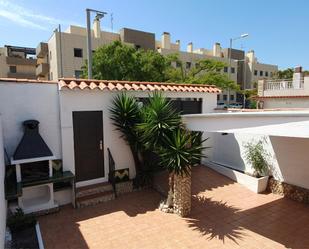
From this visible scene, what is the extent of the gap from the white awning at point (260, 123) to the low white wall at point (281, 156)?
3.77m

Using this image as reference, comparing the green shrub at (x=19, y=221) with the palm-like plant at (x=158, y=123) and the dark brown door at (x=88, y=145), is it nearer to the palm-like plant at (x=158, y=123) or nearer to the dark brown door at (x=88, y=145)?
the dark brown door at (x=88, y=145)

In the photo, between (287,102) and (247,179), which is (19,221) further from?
(287,102)

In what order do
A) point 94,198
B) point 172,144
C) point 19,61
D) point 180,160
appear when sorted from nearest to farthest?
point 180,160
point 172,144
point 94,198
point 19,61

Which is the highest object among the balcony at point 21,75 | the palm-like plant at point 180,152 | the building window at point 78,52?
the building window at point 78,52

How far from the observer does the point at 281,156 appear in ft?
29.6

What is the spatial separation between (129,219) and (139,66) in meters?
16.6

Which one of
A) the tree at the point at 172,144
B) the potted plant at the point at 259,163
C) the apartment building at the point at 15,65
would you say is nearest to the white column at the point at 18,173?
the tree at the point at 172,144

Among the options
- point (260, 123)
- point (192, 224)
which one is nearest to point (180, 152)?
point (192, 224)

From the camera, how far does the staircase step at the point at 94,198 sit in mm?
8039

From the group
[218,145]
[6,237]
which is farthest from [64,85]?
[218,145]

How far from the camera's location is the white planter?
915 centimetres

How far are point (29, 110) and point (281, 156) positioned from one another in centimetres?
931

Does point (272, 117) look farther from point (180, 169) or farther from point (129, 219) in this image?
point (129, 219)

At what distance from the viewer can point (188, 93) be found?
35.6ft
